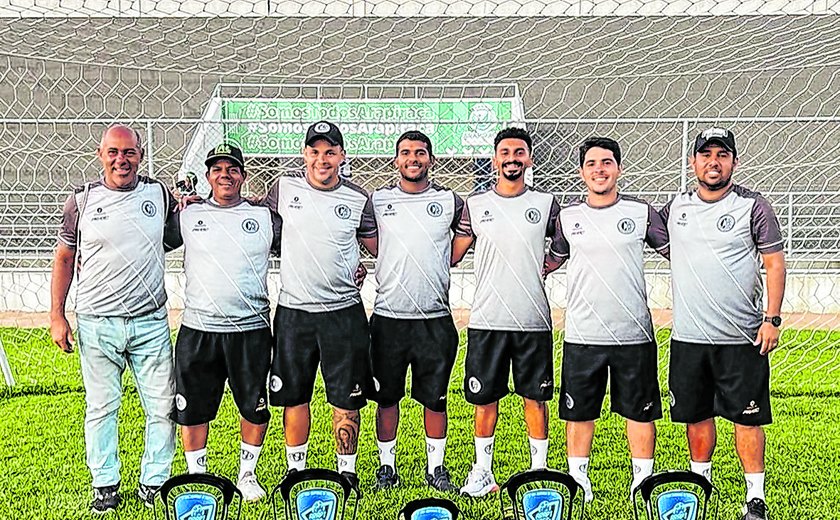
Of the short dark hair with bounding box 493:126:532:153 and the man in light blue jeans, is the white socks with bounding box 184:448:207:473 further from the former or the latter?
the short dark hair with bounding box 493:126:532:153

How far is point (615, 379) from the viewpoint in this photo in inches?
110

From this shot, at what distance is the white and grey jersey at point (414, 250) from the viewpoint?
292 centimetres

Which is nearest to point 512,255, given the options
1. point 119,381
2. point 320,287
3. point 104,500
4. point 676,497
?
point 320,287

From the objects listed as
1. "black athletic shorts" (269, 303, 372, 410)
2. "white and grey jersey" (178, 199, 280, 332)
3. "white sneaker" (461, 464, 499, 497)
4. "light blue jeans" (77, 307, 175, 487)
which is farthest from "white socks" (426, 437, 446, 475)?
"light blue jeans" (77, 307, 175, 487)

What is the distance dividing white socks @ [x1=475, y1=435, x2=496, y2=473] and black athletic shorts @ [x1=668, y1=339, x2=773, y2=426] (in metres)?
0.63

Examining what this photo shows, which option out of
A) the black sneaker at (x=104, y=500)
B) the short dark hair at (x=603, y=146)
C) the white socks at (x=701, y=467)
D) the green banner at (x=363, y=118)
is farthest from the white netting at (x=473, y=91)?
the short dark hair at (x=603, y=146)

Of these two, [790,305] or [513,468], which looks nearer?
[513,468]

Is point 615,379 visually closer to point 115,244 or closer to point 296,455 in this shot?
point 296,455

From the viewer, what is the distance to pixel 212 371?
9.23ft

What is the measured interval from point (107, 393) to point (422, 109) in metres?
5.93

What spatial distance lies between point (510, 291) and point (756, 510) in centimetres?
106

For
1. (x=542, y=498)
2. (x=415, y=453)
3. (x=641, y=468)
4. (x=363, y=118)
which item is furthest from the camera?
(x=363, y=118)

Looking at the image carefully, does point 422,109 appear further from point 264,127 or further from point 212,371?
point 212,371

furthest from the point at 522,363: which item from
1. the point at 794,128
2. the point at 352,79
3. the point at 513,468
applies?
the point at 794,128
